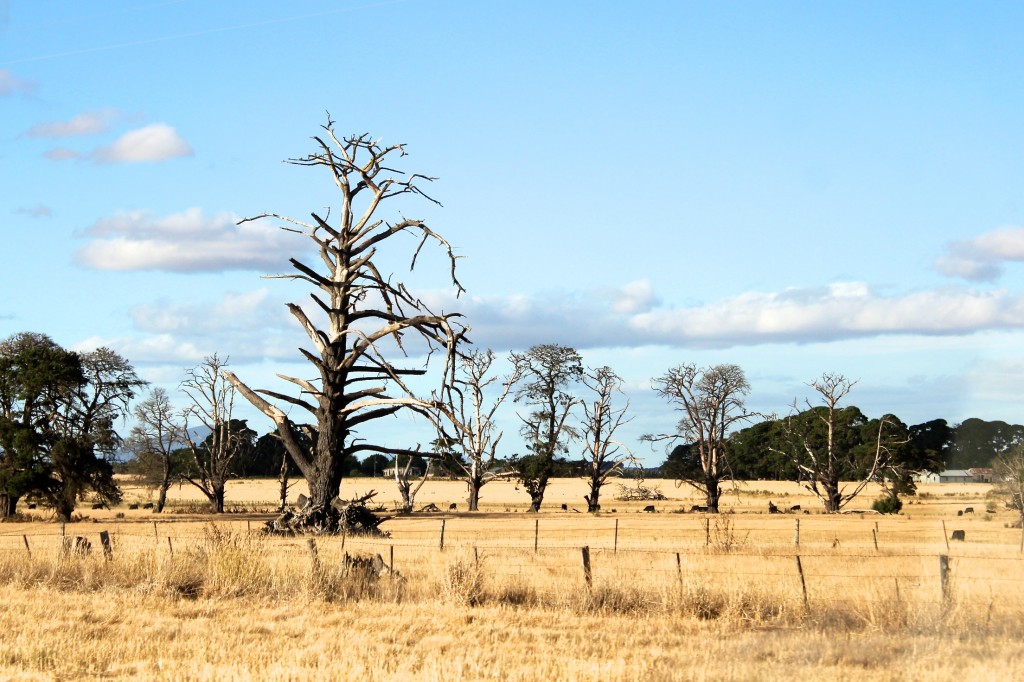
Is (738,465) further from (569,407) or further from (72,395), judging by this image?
(72,395)

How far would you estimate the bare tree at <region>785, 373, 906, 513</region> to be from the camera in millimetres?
58719

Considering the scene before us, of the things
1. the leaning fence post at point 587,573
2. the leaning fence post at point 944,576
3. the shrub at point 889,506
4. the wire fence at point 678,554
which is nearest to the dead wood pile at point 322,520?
the wire fence at point 678,554

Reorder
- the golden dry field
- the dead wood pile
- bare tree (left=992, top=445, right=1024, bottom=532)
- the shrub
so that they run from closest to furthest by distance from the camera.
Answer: the golden dry field
the dead wood pile
bare tree (left=992, top=445, right=1024, bottom=532)
the shrub

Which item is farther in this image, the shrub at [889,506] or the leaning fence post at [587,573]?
the shrub at [889,506]

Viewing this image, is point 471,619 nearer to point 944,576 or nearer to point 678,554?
point 678,554

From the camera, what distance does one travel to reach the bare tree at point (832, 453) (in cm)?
5872

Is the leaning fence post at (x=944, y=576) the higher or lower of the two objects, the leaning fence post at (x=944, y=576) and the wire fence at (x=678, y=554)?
the higher

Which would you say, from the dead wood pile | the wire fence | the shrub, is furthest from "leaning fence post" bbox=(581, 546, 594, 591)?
the shrub

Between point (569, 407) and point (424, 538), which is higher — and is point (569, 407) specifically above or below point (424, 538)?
above

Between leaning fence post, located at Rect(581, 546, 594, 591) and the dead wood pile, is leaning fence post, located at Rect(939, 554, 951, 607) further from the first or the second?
the dead wood pile

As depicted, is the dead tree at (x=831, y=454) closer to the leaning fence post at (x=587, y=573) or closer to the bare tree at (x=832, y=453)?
the bare tree at (x=832, y=453)

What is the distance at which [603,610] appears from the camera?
15539 millimetres

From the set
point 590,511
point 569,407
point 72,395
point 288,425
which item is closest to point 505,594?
point 288,425

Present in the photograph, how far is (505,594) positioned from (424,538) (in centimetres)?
1627
